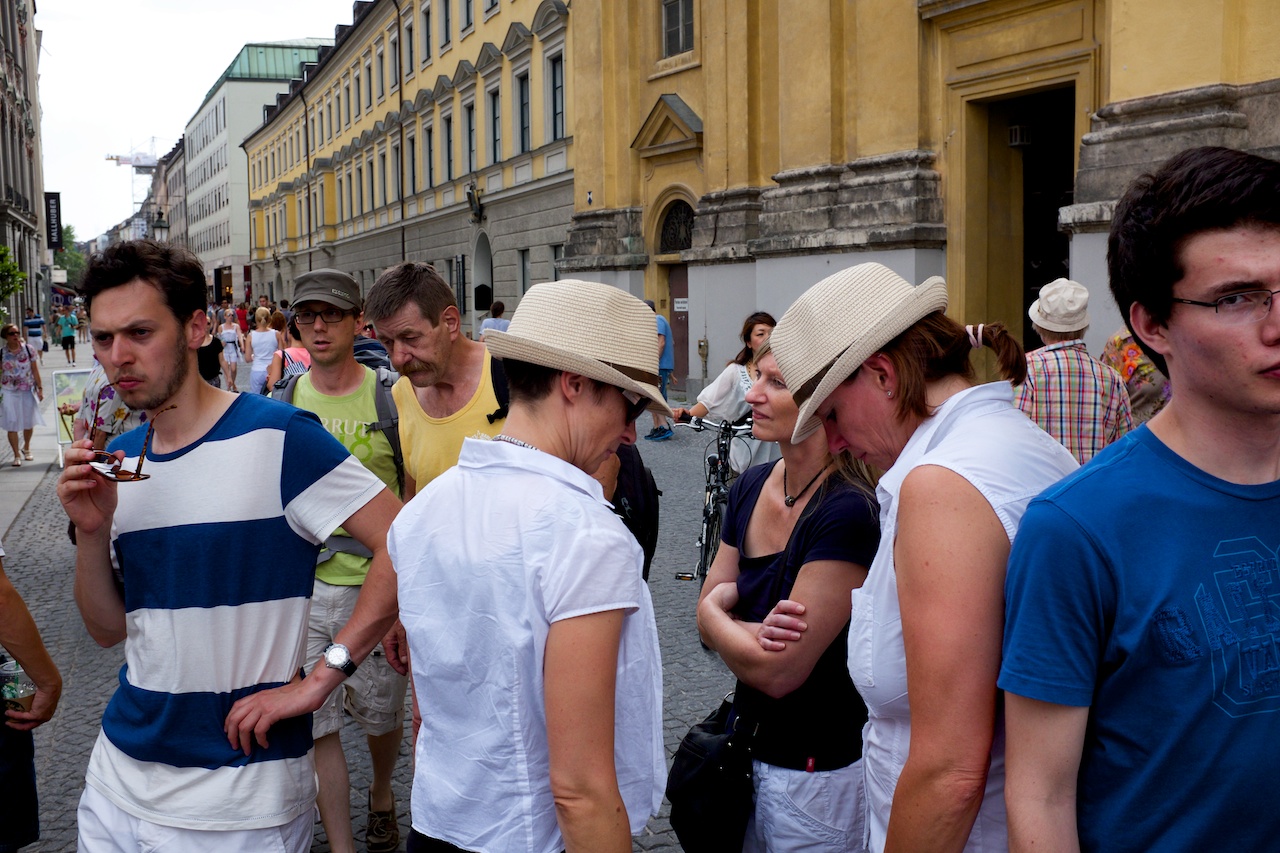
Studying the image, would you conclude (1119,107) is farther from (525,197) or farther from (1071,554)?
A: (525,197)

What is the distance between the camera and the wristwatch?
2570 millimetres

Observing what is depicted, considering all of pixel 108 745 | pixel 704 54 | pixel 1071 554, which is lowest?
pixel 108 745

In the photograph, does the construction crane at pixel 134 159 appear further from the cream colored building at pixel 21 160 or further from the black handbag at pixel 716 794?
the black handbag at pixel 716 794

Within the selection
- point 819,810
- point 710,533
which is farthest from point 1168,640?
point 710,533

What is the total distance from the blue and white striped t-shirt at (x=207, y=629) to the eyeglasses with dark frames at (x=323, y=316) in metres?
1.94

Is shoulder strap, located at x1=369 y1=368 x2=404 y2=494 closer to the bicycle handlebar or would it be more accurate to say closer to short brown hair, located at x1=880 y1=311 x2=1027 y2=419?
short brown hair, located at x1=880 y1=311 x2=1027 y2=419

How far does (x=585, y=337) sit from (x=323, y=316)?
2.68 metres

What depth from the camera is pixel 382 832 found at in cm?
410

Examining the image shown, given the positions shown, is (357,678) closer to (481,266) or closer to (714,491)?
(714,491)

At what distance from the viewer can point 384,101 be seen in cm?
4247

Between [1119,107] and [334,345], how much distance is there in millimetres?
9693

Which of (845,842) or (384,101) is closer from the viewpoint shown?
(845,842)

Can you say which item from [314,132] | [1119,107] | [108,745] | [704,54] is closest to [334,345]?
[108,745]

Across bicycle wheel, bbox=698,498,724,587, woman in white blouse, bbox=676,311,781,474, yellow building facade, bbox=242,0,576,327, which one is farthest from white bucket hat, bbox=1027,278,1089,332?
yellow building facade, bbox=242,0,576,327
